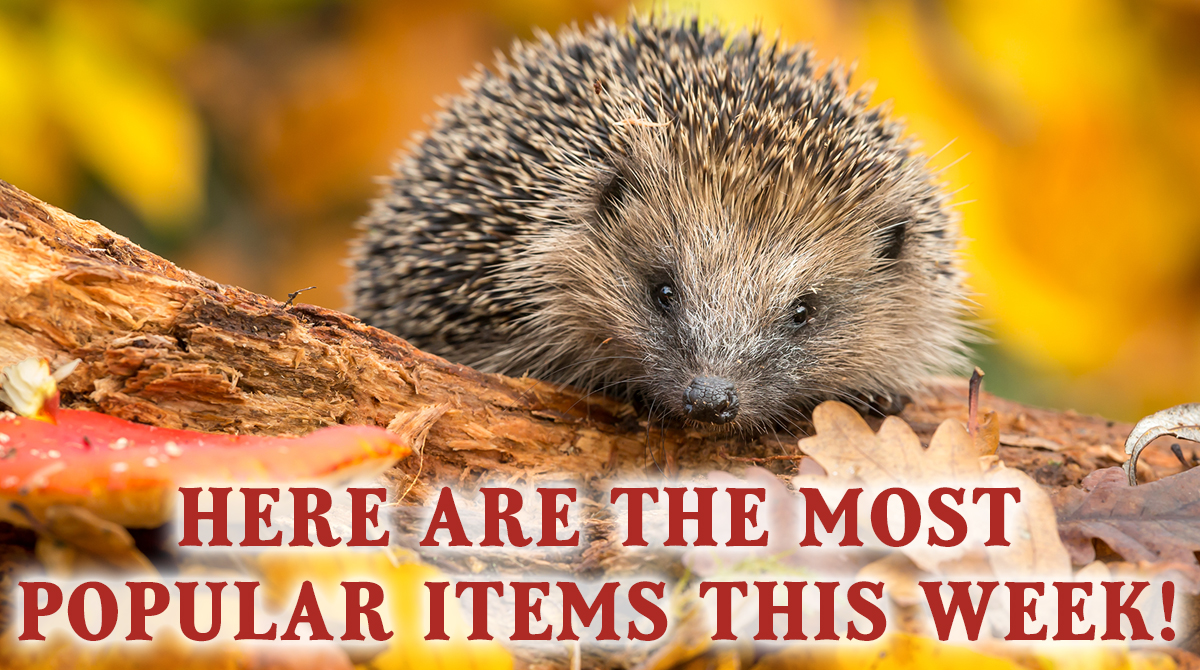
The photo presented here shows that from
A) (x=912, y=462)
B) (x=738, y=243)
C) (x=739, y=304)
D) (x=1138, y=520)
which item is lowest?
(x=1138, y=520)

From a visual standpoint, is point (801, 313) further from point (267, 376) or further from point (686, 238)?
point (267, 376)

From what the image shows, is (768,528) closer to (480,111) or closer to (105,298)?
(105,298)

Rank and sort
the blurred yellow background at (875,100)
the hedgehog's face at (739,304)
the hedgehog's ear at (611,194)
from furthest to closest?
the blurred yellow background at (875,100)
the hedgehog's ear at (611,194)
the hedgehog's face at (739,304)

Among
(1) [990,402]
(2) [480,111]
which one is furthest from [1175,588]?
(2) [480,111]

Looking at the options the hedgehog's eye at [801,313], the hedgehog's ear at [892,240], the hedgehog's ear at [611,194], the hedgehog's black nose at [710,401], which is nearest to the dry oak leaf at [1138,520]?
the hedgehog's black nose at [710,401]

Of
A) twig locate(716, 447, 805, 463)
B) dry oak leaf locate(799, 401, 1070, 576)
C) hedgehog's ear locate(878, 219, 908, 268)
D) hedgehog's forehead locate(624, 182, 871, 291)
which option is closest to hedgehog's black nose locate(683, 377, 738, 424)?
twig locate(716, 447, 805, 463)

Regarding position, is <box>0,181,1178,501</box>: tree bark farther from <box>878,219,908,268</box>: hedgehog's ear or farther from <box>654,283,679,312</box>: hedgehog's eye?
<box>878,219,908,268</box>: hedgehog's ear

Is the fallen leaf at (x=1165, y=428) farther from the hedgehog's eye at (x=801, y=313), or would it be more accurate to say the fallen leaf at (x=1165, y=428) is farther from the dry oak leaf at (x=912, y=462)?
the hedgehog's eye at (x=801, y=313)

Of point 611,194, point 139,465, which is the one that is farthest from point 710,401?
point 139,465
